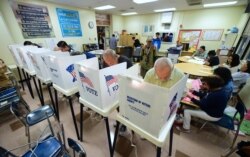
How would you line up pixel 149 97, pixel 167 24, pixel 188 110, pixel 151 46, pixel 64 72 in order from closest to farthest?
pixel 149 97 → pixel 64 72 → pixel 188 110 → pixel 151 46 → pixel 167 24

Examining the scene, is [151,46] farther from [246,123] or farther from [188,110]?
[246,123]

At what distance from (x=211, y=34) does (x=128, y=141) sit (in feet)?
21.9

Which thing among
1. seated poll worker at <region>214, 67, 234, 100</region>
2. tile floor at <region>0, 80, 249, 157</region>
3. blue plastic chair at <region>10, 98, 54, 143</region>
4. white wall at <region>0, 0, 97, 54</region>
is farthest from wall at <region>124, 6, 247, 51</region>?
blue plastic chair at <region>10, 98, 54, 143</region>

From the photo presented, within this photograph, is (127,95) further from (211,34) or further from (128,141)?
(211,34)

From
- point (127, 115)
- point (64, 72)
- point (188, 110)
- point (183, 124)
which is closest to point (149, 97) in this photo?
point (127, 115)

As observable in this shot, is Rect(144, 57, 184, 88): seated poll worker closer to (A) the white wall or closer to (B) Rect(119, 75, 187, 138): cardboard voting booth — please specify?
(B) Rect(119, 75, 187, 138): cardboard voting booth

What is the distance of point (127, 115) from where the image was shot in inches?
39.3

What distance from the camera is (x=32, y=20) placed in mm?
4215

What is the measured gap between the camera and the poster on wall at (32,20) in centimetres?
388

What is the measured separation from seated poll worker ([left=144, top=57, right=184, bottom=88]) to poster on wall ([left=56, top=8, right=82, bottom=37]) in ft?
17.4

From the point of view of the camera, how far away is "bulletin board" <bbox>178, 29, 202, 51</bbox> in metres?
6.09

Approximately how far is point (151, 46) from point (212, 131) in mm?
2165

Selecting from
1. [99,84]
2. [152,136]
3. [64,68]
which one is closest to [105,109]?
[99,84]

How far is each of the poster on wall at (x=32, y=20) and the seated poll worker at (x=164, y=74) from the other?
5.02 m
